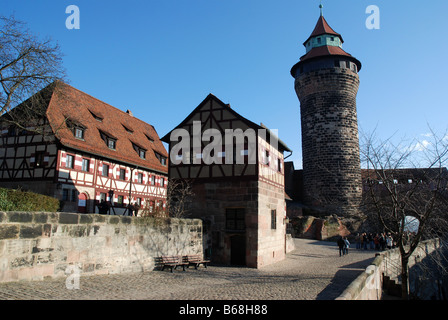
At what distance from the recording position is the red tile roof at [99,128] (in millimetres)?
18934

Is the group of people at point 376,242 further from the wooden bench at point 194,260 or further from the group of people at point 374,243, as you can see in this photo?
the wooden bench at point 194,260

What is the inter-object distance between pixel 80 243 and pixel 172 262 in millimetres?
4114

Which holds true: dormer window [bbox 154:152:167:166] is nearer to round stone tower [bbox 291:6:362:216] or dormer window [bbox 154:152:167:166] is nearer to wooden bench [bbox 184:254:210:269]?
round stone tower [bbox 291:6:362:216]

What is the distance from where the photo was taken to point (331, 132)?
33312 mm

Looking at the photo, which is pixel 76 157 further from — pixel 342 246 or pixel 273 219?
pixel 342 246

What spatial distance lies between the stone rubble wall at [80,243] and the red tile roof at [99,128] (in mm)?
8088

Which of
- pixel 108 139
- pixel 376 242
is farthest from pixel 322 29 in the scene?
pixel 108 139

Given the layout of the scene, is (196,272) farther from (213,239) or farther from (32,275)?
(32,275)

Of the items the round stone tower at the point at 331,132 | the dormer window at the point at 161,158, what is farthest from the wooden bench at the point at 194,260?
the round stone tower at the point at 331,132

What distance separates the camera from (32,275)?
24.3ft

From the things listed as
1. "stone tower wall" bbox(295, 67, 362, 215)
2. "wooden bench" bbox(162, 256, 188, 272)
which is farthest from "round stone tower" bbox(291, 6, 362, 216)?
"wooden bench" bbox(162, 256, 188, 272)

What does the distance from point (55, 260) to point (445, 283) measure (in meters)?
30.7

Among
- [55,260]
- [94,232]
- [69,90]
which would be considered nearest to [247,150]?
[94,232]
